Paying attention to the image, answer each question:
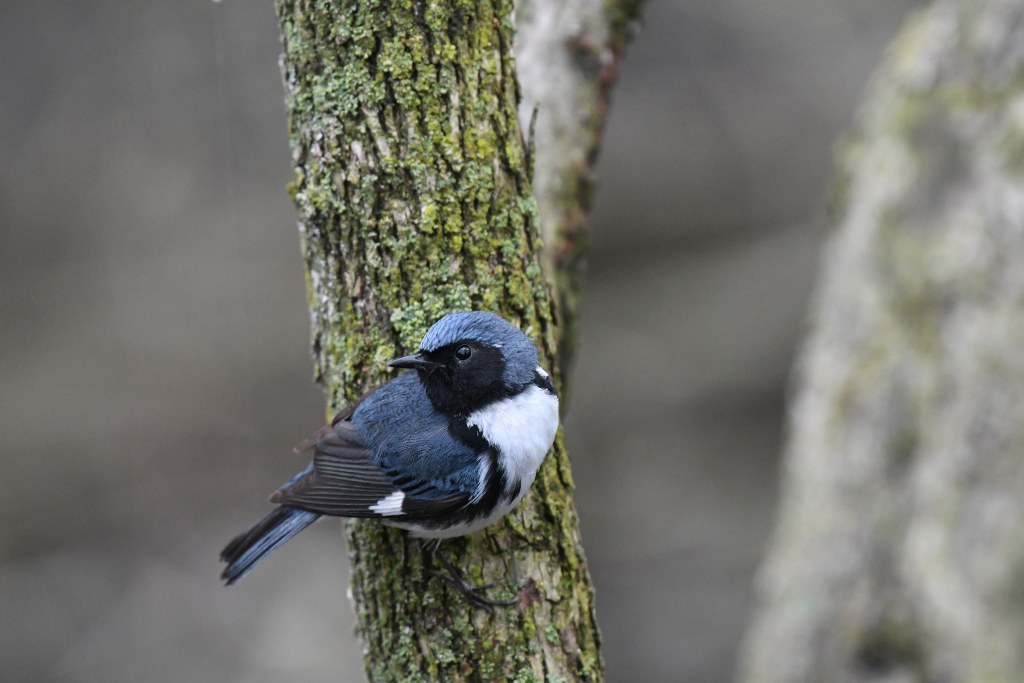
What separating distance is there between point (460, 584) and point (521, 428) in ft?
1.59

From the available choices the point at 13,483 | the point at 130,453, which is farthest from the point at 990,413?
the point at 13,483

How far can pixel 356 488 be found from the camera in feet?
10.00

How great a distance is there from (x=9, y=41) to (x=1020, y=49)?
7.13 metres

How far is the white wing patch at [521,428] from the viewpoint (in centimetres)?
290

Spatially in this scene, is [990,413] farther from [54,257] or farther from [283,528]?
[54,257]

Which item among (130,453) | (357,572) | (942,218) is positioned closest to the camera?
(357,572)

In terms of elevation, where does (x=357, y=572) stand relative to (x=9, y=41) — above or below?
below

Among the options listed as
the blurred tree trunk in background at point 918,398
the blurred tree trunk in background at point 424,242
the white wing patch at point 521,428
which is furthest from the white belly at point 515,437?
the blurred tree trunk in background at point 918,398

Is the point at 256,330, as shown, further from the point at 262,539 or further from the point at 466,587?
the point at 466,587

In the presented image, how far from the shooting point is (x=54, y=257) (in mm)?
8133

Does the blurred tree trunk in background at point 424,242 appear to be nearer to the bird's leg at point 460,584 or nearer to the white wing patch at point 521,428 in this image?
the bird's leg at point 460,584

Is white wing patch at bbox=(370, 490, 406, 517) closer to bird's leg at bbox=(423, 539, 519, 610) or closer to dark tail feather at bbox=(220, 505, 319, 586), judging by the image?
bird's leg at bbox=(423, 539, 519, 610)

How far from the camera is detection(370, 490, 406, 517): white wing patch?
9.67 feet

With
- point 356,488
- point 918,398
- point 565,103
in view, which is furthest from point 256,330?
point 356,488
